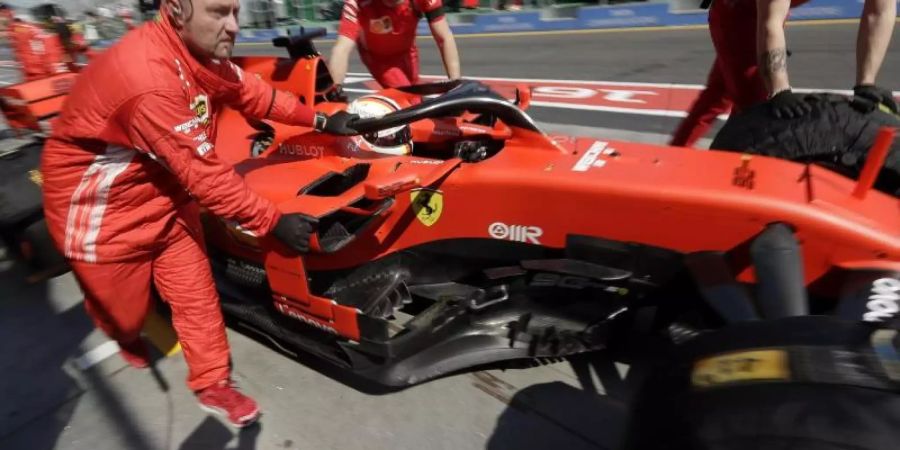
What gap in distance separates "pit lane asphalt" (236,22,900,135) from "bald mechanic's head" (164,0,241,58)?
4.25 meters

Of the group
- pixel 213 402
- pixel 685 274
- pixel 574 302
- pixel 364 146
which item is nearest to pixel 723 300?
pixel 685 274

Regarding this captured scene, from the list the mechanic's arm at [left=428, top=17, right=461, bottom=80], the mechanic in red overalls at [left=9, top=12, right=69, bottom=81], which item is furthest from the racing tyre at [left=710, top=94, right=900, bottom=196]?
the mechanic in red overalls at [left=9, top=12, right=69, bottom=81]

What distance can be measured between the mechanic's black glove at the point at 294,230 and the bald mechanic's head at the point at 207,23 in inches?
24.7

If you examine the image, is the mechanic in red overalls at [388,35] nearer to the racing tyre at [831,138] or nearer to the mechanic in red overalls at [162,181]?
the mechanic in red overalls at [162,181]

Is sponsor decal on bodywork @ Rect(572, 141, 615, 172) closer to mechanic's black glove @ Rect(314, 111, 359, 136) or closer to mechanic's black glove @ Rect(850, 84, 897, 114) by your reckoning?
mechanic's black glove @ Rect(850, 84, 897, 114)

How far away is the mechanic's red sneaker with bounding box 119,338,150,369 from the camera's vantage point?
2.67 metres

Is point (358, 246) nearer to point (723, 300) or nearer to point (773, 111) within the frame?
point (723, 300)

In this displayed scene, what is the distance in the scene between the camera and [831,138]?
6.91 feet

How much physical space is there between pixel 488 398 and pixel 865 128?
5.61 feet

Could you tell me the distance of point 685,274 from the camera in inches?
77.5

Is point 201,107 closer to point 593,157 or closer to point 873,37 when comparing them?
point 593,157

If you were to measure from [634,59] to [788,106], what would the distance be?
25.5 feet

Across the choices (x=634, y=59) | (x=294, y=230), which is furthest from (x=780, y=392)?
(x=634, y=59)

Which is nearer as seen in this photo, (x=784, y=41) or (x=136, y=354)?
(x=784, y=41)
